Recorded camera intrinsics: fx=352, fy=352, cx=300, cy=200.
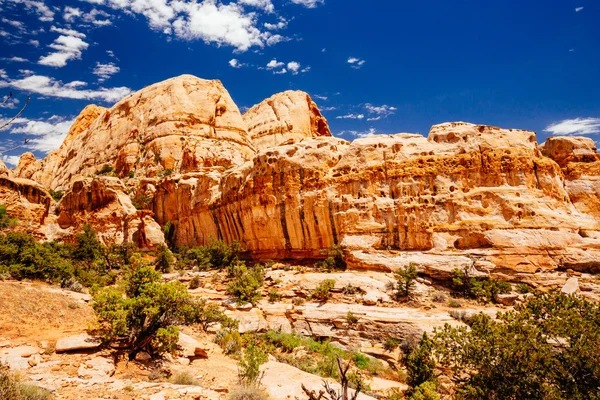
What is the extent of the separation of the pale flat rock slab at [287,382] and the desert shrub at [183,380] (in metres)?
2.33

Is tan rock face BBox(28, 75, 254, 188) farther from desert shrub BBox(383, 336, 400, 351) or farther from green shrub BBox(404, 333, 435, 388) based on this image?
green shrub BBox(404, 333, 435, 388)

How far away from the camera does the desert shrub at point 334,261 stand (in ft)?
90.1

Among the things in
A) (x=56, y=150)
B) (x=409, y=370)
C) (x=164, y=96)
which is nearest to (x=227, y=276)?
(x=409, y=370)

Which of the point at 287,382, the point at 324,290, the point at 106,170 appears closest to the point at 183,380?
the point at 287,382

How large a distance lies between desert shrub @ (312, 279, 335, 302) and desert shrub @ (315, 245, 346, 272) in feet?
11.3

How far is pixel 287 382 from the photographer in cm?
1254

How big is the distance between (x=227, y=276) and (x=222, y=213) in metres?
8.80

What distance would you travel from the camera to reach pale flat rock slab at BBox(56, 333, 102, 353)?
1132 centimetres

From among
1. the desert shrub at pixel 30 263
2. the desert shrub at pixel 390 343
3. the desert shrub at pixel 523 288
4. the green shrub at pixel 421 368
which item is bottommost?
the desert shrub at pixel 390 343

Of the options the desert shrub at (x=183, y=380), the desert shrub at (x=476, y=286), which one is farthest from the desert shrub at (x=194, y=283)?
the desert shrub at (x=476, y=286)

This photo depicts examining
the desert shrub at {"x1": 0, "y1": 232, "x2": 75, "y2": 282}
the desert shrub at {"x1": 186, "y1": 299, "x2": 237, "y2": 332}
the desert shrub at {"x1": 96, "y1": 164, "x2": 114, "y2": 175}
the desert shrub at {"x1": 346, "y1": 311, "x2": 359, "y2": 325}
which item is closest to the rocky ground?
the desert shrub at {"x1": 346, "y1": 311, "x2": 359, "y2": 325}

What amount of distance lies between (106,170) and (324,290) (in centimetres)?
4402

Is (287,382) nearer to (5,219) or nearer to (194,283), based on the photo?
(194,283)

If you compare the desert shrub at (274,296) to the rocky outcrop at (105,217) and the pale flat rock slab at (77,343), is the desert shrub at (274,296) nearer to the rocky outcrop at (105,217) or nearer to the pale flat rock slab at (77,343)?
the pale flat rock slab at (77,343)
